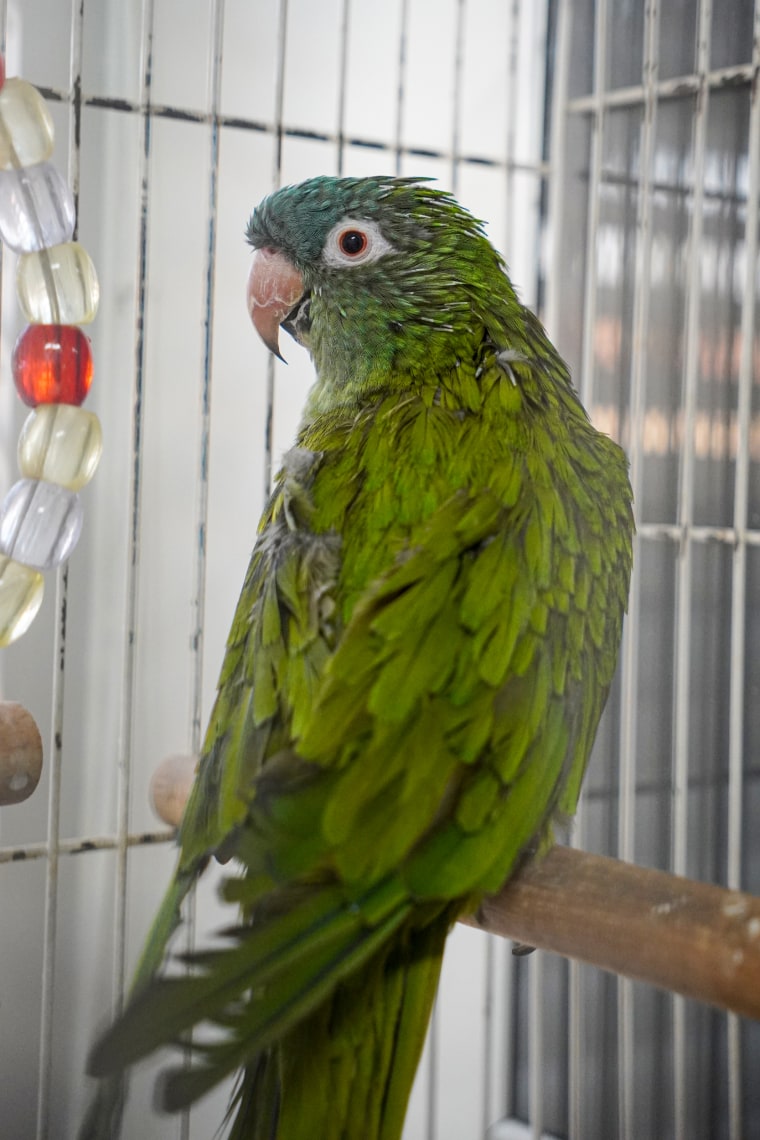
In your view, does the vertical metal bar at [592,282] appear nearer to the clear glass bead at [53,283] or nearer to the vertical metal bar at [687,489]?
the vertical metal bar at [687,489]

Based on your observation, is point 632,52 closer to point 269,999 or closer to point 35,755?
point 35,755

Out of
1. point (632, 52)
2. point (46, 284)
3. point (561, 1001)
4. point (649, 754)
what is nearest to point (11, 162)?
point (46, 284)

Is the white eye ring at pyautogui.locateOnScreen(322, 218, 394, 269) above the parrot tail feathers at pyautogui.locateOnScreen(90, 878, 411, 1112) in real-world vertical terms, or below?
above

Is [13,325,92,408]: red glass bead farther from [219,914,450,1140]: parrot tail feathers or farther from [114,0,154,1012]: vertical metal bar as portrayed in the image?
[219,914,450,1140]: parrot tail feathers

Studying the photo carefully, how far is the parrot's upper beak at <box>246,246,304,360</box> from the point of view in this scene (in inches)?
26.8

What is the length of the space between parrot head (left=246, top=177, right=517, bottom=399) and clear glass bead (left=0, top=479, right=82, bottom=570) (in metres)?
0.21

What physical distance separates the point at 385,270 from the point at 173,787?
0.38 m

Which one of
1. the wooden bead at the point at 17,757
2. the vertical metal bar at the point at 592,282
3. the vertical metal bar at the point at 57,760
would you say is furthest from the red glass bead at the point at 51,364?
the vertical metal bar at the point at 592,282

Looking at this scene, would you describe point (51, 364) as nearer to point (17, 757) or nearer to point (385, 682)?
point (17, 757)

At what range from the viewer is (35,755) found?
0.70 m

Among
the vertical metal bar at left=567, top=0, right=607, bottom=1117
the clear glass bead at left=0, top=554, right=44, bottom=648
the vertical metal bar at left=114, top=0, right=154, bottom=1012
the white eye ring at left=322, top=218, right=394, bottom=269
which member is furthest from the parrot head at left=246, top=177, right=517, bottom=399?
the vertical metal bar at left=567, top=0, right=607, bottom=1117

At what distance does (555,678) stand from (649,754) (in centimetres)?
68

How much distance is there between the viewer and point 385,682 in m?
0.46

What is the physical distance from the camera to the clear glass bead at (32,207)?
2.26 ft
